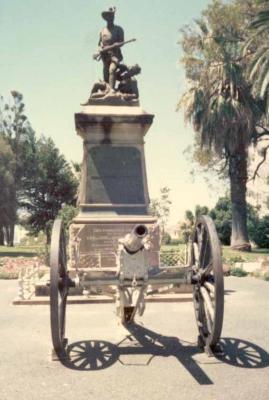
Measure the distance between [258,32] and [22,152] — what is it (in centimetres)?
2861

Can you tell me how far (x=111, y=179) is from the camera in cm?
1137

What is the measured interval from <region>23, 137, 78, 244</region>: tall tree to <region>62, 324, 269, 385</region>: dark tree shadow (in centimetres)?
4298

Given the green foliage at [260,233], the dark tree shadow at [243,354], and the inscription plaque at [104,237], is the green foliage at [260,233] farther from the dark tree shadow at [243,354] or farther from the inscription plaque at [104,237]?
the dark tree shadow at [243,354]

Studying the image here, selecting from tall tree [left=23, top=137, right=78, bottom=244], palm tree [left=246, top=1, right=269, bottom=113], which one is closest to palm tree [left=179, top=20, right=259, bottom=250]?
palm tree [left=246, top=1, right=269, bottom=113]

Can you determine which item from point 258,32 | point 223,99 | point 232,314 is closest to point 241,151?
point 223,99

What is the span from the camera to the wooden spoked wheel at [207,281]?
16.7 ft

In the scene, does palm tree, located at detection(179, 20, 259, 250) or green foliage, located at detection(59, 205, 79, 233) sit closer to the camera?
green foliage, located at detection(59, 205, 79, 233)

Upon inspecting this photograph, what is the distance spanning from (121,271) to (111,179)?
5.78m

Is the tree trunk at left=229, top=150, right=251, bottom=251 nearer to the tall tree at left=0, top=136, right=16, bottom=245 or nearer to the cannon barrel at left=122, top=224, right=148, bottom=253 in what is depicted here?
the tall tree at left=0, top=136, right=16, bottom=245

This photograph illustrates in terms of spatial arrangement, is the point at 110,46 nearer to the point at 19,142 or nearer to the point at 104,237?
the point at 104,237

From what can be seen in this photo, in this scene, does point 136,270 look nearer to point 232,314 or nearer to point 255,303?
point 232,314

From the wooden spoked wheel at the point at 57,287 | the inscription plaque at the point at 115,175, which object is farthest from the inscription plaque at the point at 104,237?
the wooden spoked wheel at the point at 57,287

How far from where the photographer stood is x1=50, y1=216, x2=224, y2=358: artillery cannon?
5109 mm

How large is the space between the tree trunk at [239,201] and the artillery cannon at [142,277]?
20.7 meters
